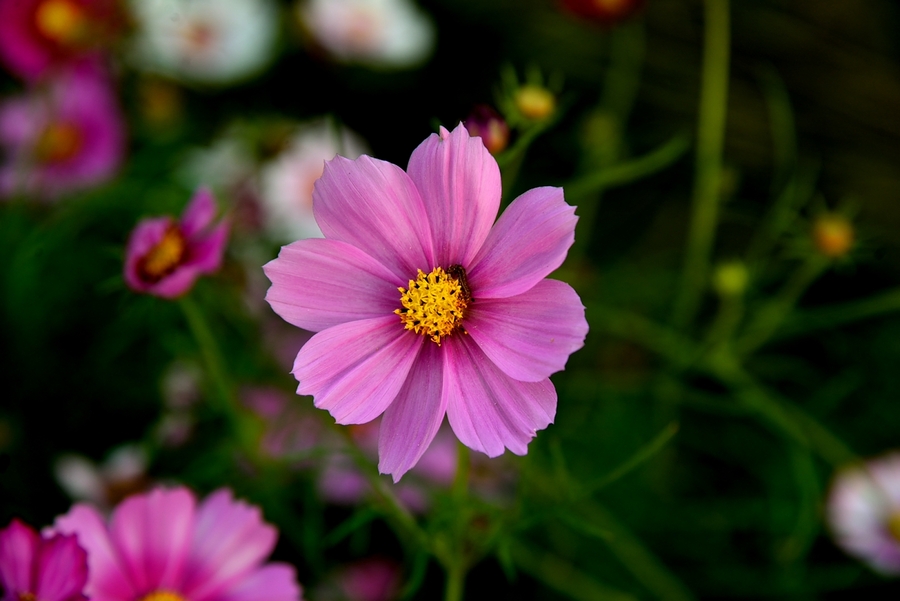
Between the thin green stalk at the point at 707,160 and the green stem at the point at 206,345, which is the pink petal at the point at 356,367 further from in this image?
the thin green stalk at the point at 707,160

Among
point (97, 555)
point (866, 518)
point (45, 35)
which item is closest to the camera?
point (97, 555)

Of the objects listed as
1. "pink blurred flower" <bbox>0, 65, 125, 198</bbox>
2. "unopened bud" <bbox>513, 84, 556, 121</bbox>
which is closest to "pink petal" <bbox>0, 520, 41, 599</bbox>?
"unopened bud" <bbox>513, 84, 556, 121</bbox>

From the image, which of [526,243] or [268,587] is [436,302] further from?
[268,587]

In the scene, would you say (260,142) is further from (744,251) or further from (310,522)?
(744,251)

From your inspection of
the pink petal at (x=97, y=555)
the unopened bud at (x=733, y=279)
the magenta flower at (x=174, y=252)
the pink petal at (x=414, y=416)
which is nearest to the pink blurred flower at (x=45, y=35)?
the magenta flower at (x=174, y=252)

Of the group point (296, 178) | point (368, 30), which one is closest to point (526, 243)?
point (296, 178)

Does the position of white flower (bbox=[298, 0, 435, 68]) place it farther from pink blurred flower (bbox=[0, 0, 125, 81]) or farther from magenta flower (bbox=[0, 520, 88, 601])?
magenta flower (bbox=[0, 520, 88, 601])

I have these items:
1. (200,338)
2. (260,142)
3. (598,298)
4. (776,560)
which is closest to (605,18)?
(598,298)
